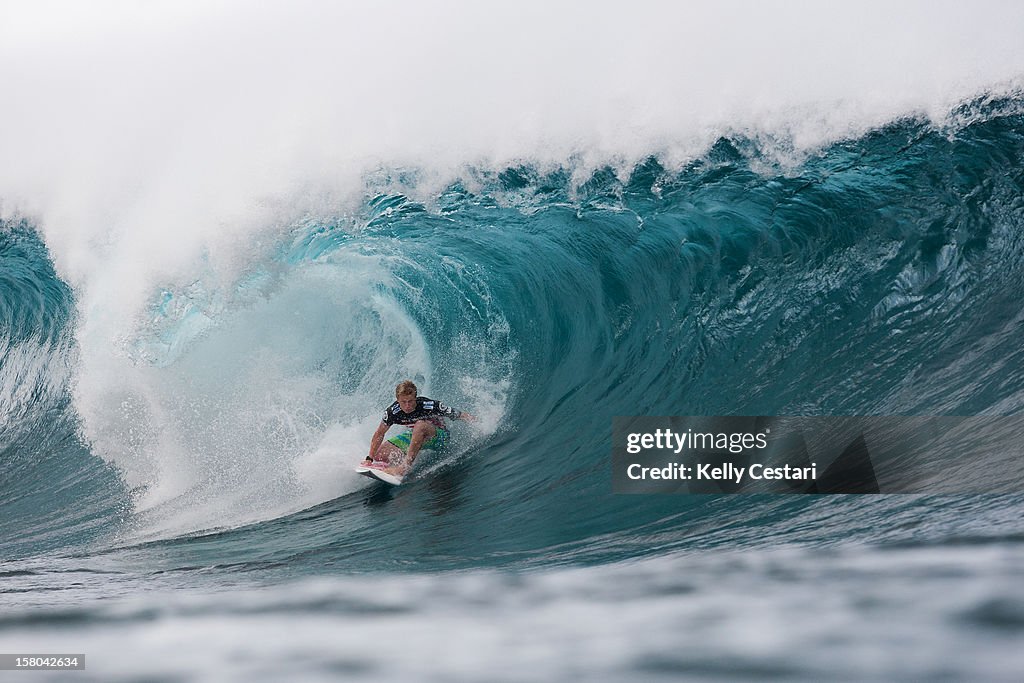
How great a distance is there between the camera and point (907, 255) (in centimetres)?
853

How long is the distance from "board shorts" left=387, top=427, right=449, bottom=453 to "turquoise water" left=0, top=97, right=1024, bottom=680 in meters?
0.16

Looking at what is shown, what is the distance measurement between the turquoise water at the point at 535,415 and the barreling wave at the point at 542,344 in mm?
35

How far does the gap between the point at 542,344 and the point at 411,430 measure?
87.9 inches

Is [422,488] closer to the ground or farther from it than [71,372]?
closer to the ground

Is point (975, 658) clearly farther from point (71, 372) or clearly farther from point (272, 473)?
point (71, 372)

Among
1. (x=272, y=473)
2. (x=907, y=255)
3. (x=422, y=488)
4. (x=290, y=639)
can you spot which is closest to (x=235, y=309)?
(x=272, y=473)

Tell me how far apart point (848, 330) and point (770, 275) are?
124 cm

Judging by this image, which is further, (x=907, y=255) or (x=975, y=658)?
(x=907, y=255)
